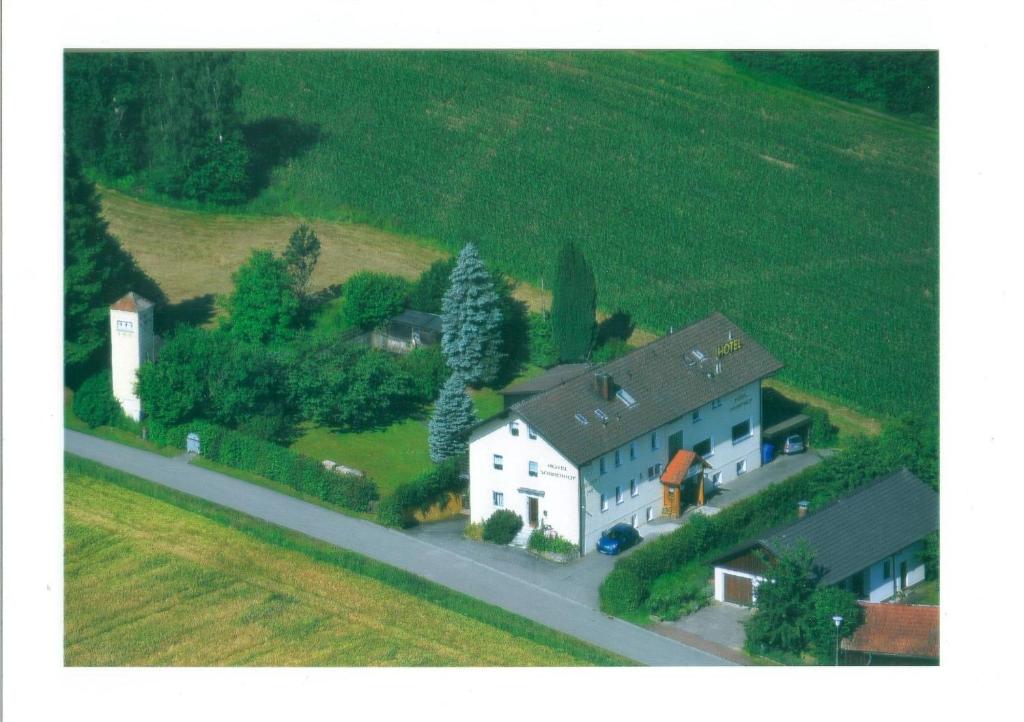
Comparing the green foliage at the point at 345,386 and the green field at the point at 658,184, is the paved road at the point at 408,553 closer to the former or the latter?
the green foliage at the point at 345,386

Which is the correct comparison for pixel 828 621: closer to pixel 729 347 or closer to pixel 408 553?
pixel 408 553

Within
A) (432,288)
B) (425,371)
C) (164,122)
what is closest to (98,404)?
(425,371)

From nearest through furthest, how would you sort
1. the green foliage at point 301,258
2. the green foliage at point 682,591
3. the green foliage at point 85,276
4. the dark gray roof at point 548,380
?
the green foliage at point 682,591
the dark gray roof at point 548,380
the green foliage at point 85,276
the green foliage at point 301,258

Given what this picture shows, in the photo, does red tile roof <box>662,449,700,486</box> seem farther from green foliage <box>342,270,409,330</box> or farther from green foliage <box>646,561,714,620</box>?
green foliage <box>342,270,409,330</box>

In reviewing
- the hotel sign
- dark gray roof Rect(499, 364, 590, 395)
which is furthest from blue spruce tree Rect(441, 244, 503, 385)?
the hotel sign

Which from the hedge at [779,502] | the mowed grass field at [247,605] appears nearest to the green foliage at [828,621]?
the hedge at [779,502]
